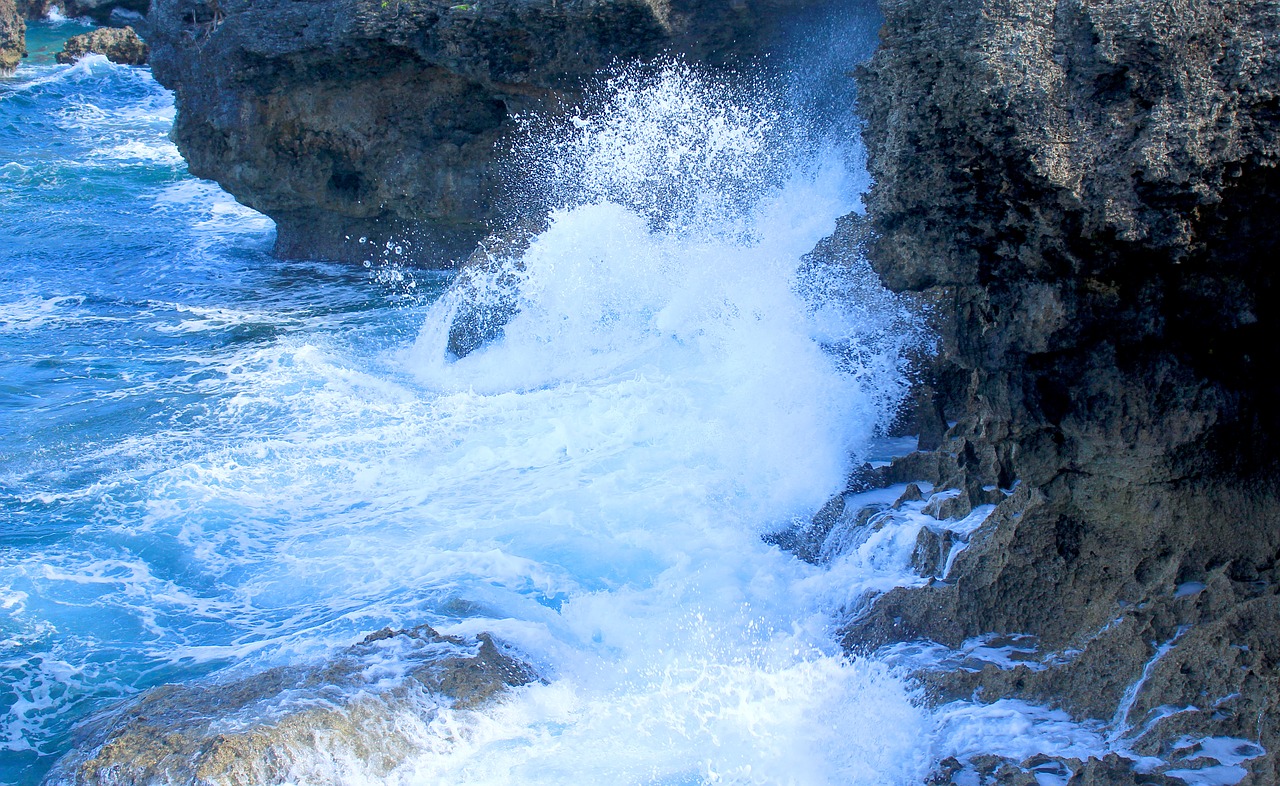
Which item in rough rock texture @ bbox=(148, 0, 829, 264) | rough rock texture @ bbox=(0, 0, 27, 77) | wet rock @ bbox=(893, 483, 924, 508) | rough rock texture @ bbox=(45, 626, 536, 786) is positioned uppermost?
rough rock texture @ bbox=(0, 0, 27, 77)

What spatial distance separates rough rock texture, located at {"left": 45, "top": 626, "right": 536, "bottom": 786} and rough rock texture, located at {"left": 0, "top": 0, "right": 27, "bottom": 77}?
18.0 meters

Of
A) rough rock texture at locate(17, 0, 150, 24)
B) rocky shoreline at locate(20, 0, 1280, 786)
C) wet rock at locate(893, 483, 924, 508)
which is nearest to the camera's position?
rocky shoreline at locate(20, 0, 1280, 786)

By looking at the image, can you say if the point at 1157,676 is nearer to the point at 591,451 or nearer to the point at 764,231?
the point at 591,451

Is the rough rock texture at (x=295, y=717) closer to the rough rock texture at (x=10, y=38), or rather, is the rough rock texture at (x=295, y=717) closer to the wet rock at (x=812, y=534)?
the wet rock at (x=812, y=534)

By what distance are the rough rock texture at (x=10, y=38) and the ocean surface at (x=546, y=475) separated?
10.3 metres

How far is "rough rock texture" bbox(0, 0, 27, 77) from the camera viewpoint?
18.2m

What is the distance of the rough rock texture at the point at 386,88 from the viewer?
8188 mm

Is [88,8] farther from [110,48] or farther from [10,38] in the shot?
[110,48]

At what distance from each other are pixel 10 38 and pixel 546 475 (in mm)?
17646

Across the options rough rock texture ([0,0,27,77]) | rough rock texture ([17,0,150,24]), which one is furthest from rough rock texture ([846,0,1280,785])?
rough rock texture ([17,0,150,24])

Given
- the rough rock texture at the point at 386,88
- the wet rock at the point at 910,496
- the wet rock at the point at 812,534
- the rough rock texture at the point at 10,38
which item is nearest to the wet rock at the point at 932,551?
the wet rock at the point at 910,496

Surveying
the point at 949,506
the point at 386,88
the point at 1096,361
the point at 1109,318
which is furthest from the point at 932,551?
the point at 386,88

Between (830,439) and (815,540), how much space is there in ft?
2.41

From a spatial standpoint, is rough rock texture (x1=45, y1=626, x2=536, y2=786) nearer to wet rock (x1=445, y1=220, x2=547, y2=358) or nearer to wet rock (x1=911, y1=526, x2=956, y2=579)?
wet rock (x1=911, y1=526, x2=956, y2=579)
